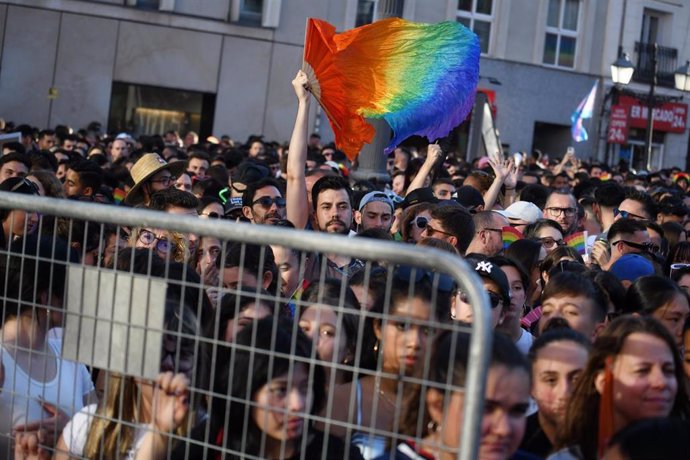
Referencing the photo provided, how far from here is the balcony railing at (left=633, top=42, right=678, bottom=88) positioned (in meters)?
A: 35.7

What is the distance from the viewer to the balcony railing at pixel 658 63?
35656 mm

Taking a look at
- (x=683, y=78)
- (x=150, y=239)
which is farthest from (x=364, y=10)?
(x=150, y=239)

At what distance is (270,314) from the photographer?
358cm

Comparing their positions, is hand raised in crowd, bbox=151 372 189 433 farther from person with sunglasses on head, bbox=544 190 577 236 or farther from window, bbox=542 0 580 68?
window, bbox=542 0 580 68

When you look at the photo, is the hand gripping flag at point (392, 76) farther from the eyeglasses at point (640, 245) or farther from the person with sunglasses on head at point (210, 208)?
the eyeglasses at point (640, 245)

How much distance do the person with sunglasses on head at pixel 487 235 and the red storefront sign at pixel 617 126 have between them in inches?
1067

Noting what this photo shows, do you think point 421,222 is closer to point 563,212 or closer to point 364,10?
point 563,212

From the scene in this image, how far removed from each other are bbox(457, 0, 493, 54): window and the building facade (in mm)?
37

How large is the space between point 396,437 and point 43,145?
15.9 meters

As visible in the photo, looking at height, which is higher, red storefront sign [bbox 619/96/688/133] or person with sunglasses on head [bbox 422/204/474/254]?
red storefront sign [bbox 619/96/688/133]

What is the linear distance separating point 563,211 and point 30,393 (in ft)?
21.8

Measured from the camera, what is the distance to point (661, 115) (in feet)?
118

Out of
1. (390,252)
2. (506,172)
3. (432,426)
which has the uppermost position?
(506,172)

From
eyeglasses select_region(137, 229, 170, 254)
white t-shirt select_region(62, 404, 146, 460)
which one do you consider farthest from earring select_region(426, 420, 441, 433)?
eyeglasses select_region(137, 229, 170, 254)
